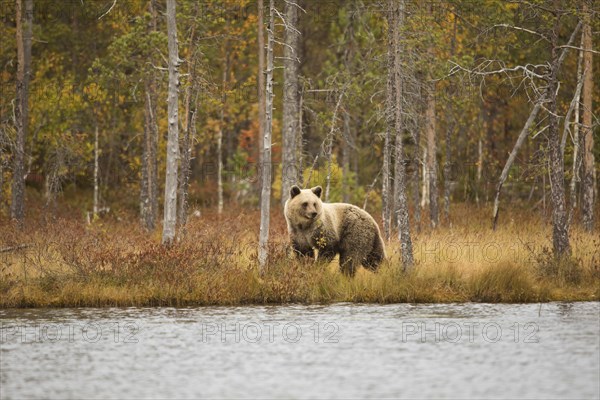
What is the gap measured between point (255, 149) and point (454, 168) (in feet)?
33.9

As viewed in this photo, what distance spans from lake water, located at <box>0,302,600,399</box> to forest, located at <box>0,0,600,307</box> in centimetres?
102

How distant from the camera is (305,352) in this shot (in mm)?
12453

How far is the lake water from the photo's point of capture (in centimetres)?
1042

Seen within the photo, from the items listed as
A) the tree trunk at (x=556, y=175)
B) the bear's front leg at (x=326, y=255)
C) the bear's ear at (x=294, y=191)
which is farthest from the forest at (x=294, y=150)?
the bear's ear at (x=294, y=191)

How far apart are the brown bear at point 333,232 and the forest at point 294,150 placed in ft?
1.50

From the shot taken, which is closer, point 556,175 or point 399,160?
point 399,160

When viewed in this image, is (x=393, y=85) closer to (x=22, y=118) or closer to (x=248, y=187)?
(x=22, y=118)

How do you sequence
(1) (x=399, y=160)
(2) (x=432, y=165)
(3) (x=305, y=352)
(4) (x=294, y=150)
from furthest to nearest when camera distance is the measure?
1. (2) (x=432, y=165)
2. (4) (x=294, y=150)
3. (1) (x=399, y=160)
4. (3) (x=305, y=352)

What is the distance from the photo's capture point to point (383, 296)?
1655 centimetres

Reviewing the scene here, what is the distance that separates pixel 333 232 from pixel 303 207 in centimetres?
83

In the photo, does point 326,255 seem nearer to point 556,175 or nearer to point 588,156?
point 556,175

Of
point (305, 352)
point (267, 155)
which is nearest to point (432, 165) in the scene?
point (267, 155)

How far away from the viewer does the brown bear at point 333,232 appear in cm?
1691

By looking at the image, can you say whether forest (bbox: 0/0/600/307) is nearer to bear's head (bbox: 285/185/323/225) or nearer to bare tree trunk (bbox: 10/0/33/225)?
bare tree trunk (bbox: 10/0/33/225)
